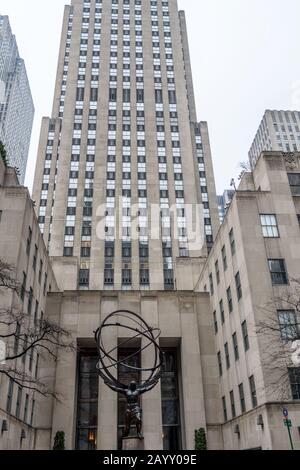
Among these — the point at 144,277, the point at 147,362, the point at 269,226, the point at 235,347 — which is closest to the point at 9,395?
the point at 147,362

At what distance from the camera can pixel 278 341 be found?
30812 mm

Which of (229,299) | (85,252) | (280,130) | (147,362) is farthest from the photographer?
(280,130)

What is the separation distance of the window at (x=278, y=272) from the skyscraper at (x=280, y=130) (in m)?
129

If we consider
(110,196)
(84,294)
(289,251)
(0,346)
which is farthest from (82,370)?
(110,196)

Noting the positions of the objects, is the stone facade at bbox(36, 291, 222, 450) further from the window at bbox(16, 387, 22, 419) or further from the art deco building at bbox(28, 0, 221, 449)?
the window at bbox(16, 387, 22, 419)

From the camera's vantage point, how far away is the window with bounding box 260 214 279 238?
120ft

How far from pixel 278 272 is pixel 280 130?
138462 mm

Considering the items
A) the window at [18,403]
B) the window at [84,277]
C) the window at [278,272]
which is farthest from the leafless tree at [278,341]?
the window at [84,277]

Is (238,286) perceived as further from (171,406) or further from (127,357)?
(127,357)

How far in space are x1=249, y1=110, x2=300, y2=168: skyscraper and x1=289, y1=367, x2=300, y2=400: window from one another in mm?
135975

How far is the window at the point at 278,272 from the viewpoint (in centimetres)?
3467

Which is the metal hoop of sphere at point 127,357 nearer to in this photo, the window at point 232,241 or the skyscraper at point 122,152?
the window at point 232,241

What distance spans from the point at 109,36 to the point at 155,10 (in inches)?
742
